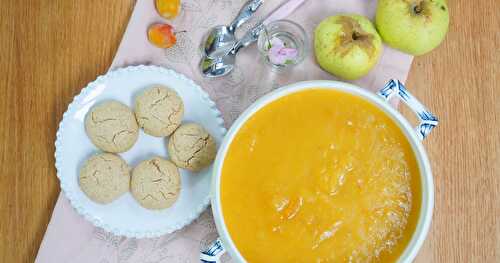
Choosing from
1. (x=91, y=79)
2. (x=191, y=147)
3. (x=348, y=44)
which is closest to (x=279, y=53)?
(x=348, y=44)

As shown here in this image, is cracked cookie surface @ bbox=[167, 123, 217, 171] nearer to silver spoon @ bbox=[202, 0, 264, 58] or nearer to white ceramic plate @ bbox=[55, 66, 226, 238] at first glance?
white ceramic plate @ bbox=[55, 66, 226, 238]

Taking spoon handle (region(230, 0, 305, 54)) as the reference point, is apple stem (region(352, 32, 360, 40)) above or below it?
above

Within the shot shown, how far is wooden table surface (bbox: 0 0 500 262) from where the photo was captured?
1.03m

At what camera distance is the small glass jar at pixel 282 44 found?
39.7 inches

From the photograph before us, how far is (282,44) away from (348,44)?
4.8 inches

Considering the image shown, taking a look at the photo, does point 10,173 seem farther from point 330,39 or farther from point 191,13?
point 330,39

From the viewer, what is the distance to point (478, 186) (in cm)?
104

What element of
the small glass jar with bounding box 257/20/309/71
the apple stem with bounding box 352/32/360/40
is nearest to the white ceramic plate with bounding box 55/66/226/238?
the small glass jar with bounding box 257/20/309/71

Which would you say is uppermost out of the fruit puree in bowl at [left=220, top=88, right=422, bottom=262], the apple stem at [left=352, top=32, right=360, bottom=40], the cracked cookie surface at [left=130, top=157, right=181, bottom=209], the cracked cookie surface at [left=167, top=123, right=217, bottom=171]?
the apple stem at [left=352, top=32, right=360, bottom=40]

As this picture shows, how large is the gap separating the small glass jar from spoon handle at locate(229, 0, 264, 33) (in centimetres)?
4

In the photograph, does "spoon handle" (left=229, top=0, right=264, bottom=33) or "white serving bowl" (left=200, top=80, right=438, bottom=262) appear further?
"spoon handle" (left=229, top=0, right=264, bottom=33)

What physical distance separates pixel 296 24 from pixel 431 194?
403 millimetres

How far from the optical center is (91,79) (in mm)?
1047

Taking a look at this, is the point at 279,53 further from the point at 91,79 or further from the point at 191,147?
the point at 91,79
